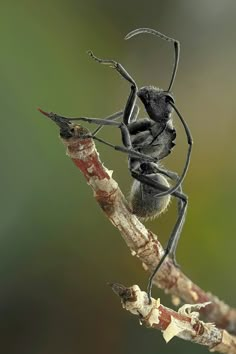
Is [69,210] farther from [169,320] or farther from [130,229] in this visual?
[169,320]

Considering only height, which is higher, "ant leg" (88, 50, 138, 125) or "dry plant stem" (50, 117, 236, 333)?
"ant leg" (88, 50, 138, 125)

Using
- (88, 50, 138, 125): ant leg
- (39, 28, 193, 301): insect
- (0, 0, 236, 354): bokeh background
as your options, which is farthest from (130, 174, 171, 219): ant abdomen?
(0, 0, 236, 354): bokeh background

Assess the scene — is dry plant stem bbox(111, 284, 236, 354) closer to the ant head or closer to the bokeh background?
the ant head

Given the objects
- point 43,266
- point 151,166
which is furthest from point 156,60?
point 151,166

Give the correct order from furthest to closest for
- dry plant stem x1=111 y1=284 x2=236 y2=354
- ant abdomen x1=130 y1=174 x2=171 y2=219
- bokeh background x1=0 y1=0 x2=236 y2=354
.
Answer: bokeh background x1=0 y1=0 x2=236 y2=354
ant abdomen x1=130 y1=174 x2=171 y2=219
dry plant stem x1=111 y1=284 x2=236 y2=354

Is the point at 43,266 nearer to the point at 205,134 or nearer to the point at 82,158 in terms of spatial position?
the point at 205,134

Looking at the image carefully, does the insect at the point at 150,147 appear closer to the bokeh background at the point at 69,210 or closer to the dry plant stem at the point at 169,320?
the dry plant stem at the point at 169,320
